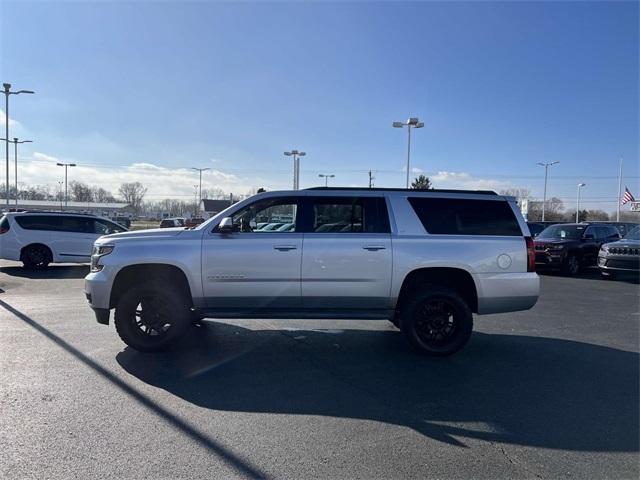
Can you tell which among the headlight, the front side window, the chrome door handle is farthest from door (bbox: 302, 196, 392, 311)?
the headlight

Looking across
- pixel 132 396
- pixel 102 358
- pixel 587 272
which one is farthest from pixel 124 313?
pixel 587 272

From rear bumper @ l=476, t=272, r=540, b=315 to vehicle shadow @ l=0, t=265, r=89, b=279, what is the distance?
11880 millimetres

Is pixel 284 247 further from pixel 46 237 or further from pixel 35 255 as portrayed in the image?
pixel 35 255

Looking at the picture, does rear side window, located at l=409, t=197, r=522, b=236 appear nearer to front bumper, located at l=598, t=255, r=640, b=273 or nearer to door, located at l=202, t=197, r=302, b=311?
door, located at l=202, t=197, r=302, b=311

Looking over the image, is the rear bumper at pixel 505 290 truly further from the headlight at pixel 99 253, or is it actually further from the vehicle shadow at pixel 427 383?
the headlight at pixel 99 253

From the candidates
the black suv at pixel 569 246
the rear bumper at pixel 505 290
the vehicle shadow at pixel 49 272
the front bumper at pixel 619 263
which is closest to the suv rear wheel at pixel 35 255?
the vehicle shadow at pixel 49 272

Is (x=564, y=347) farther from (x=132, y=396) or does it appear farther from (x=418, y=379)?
(x=132, y=396)

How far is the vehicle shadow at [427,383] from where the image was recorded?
3.83m

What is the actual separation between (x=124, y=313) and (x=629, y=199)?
Result: 43.7 m

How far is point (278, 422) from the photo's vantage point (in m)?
3.84

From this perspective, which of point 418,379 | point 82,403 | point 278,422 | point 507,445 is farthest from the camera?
point 418,379

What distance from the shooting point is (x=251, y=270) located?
5547mm

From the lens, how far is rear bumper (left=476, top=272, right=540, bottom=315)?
5707 mm

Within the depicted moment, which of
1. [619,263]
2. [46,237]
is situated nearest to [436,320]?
[619,263]
